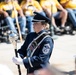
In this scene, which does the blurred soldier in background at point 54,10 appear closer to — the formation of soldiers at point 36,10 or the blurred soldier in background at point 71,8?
the formation of soldiers at point 36,10

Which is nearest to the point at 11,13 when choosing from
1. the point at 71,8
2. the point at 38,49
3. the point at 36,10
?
the point at 36,10

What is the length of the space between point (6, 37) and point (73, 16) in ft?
7.18

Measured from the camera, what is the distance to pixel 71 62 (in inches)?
311

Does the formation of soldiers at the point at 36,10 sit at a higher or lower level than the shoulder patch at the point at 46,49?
lower

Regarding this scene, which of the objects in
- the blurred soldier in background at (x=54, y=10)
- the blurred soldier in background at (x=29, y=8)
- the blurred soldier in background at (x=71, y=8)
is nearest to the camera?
the blurred soldier in background at (x=29, y=8)

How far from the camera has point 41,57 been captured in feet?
13.4

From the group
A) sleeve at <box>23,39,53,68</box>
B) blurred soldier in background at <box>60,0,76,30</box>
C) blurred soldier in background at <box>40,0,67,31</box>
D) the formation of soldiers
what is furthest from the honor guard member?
blurred soldier in background at <box>60,0,76,30</box>

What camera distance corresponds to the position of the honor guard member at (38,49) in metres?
4.10

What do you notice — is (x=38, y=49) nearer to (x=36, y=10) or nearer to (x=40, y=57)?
(x=40, y=57)

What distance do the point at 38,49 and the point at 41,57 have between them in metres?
0.12

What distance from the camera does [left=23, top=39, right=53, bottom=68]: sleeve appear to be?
13.4 feet

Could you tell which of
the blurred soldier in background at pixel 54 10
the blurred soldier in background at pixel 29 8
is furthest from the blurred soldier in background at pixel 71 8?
the blurred soldier in background at pixel 29 8

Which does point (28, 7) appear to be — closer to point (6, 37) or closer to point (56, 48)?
point (6, 37)

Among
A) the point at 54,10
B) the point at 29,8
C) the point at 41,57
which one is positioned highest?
the point at 41,57
